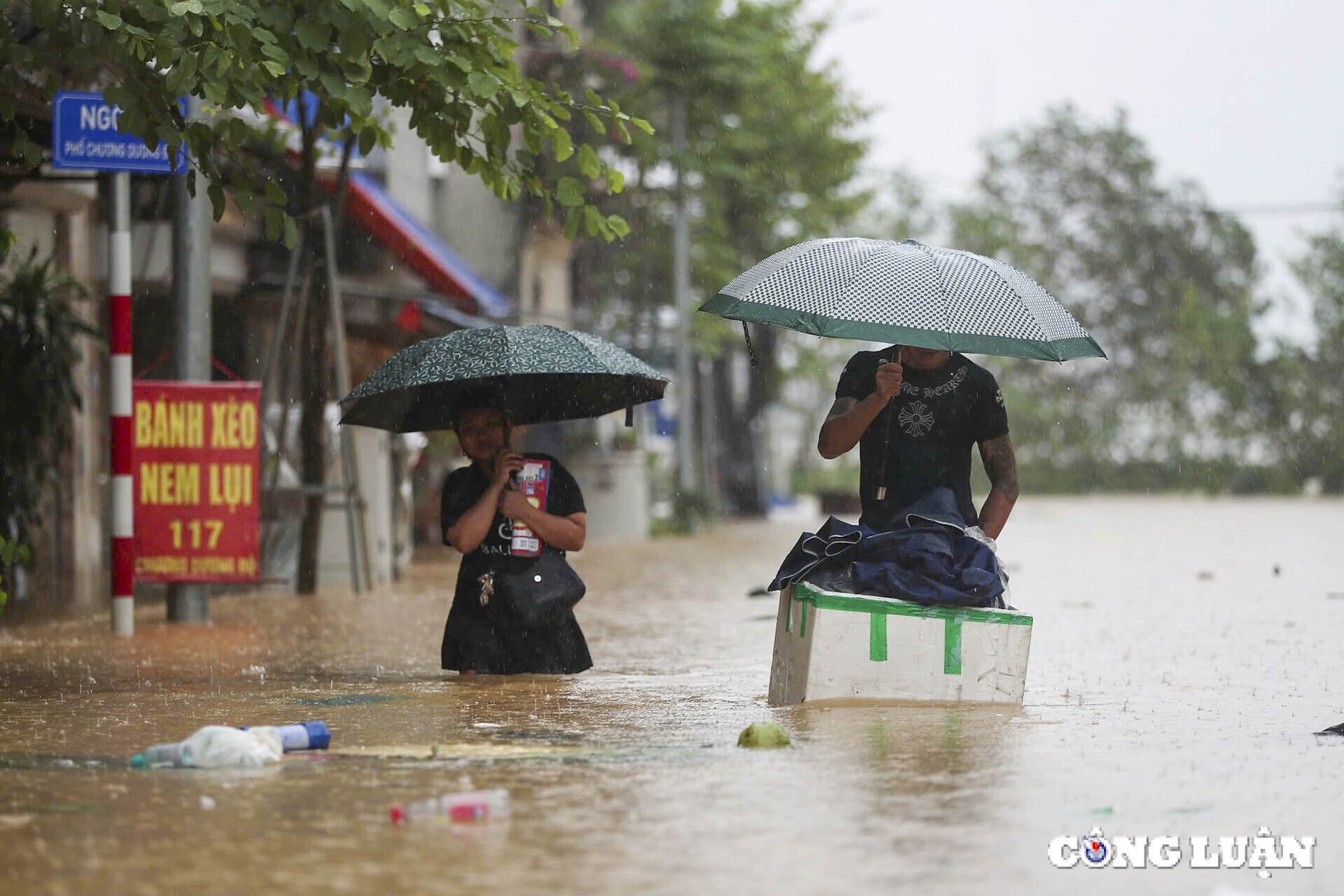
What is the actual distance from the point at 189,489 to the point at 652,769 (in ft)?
22.9

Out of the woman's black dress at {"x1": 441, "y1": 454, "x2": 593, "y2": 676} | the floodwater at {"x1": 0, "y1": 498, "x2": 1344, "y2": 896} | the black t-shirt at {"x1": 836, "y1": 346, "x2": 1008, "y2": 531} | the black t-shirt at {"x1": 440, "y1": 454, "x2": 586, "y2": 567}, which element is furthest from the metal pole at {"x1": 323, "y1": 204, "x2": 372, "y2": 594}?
the black t-shirt at {"x1": 836, "y1": 346, "x2": 1008, "y2": 531}

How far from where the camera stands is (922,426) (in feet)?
25.6

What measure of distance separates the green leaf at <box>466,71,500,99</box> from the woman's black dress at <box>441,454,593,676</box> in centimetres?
150

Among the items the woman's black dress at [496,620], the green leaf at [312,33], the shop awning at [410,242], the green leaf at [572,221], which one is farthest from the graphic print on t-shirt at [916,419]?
the shop awning at [410,242]

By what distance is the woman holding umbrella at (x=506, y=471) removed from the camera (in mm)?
8297

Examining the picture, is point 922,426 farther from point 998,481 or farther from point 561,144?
point 561,144

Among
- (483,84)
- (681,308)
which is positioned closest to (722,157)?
(681,308)

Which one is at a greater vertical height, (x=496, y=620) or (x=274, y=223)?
(x=274, y=223)

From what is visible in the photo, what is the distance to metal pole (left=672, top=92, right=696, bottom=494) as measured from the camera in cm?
3325

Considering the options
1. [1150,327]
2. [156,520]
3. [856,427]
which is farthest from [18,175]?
[1150,327]

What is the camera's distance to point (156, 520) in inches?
485

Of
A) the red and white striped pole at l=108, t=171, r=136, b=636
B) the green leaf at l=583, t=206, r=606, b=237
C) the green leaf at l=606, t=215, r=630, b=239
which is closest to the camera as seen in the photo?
the green leaf at l=583, t=206, r=606, b=237

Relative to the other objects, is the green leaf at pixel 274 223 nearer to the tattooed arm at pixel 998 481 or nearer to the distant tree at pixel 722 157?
the tattooed arm at pixel 998 481

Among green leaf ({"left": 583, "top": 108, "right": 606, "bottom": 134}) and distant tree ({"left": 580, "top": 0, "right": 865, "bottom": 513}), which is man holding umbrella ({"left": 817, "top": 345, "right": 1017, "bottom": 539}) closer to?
green leaf ({"left": 583, "top": 108, "right": 606, "bottom": 134})
